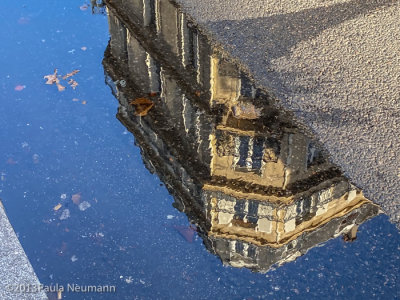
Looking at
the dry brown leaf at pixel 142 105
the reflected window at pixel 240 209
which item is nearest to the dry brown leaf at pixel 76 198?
the dry brown leaf at pixel 142 105

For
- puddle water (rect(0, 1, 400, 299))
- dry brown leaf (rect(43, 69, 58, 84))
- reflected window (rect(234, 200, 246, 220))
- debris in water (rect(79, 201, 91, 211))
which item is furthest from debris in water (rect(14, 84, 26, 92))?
reflected window (rect(234, 200, 246, 220))

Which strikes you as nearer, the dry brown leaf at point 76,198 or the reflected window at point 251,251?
the reflected window at point 251,251

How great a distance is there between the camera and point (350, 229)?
14.0 ft

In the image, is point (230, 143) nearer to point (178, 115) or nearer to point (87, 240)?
point (178, 115)

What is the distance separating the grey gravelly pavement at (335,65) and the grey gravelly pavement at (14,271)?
93.6 inches

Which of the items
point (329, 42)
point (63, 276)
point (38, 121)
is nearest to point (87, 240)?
point (63, 276)

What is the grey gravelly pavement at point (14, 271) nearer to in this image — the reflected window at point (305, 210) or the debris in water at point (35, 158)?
the debris in water at point (35, 158)

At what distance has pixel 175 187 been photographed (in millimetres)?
4602

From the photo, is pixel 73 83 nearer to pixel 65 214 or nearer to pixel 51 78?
pixel 51 78

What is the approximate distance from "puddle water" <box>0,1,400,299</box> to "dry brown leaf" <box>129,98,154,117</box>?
1cm

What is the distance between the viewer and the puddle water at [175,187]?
403 centimetres

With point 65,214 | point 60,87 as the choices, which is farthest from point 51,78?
point 65,214

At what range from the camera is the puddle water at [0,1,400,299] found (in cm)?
403

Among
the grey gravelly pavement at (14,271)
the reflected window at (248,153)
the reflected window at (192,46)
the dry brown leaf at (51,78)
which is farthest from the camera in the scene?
the reflected window at (192,46)
